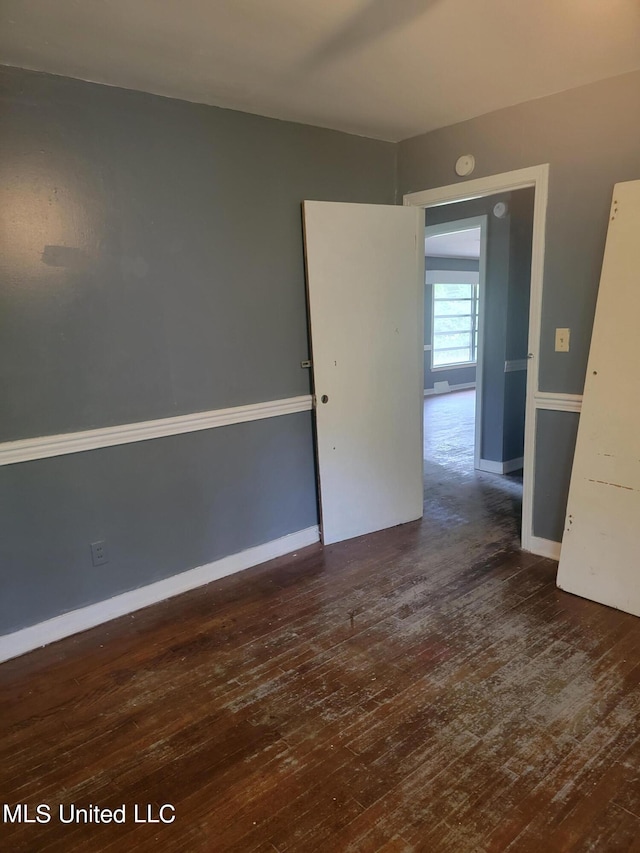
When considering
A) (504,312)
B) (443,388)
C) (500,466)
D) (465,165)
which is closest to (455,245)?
(443,388)

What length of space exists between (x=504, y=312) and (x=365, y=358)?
180 centimetres

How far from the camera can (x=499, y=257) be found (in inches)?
168

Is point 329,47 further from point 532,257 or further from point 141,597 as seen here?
point 141,597

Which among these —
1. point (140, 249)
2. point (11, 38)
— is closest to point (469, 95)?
point (140, 249)

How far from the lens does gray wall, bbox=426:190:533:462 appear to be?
421 centimetres

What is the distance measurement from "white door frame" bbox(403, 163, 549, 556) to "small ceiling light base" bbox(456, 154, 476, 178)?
0.18 feet

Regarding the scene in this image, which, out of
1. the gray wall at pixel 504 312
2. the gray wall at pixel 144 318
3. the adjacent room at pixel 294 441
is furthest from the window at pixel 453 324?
the gray wall at pixel 144 318

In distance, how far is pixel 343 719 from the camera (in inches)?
72.2

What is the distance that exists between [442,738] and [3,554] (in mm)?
1862

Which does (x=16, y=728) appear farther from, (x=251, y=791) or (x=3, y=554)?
(x=251, y=791)

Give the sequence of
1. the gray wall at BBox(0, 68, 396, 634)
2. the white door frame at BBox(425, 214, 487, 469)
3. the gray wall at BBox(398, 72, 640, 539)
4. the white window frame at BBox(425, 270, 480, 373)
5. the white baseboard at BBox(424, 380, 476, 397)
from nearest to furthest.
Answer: the gray wall at BBox(0, 68, 396, 634) < the gray wall at BBox(398, 72, 640, 539) < the white door frame at BBox(425, 214, 487, 469) < the white window frame at BBox(425, 270, 480, 373) < the white baseboard at BBox(424, 380, 476, 397)

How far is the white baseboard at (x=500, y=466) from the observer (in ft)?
14.8

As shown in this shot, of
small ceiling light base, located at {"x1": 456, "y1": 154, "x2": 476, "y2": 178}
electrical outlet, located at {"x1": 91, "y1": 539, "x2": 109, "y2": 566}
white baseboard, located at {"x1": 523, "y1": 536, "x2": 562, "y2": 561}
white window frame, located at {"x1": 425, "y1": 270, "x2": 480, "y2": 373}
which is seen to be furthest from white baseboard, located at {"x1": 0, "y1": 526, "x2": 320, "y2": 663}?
white window frame, located at {"x1": 425, "y1": 270, "x2": 480, "y2": 373}

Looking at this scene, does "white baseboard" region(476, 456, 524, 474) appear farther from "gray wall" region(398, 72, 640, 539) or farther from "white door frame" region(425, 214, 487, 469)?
"gray wall" region(398, 72, 640, 539)
